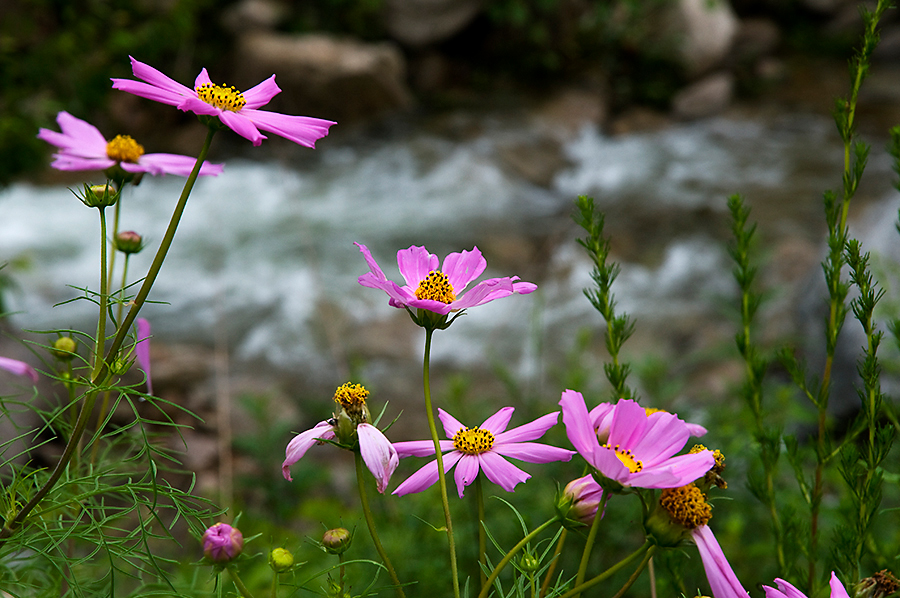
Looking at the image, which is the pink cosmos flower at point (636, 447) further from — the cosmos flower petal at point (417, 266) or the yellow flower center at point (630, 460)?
the cosmos flower petal at point (417, 266)

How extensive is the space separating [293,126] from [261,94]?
0.17 feet

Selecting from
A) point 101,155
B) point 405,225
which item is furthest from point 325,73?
point 101,155

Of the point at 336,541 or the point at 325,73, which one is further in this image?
the point at 325,73

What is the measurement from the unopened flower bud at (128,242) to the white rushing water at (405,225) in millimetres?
2092

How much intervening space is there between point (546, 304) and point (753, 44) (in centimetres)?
→ 418

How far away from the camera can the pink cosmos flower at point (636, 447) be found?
13.5 inches

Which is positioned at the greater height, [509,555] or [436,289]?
[436,289]

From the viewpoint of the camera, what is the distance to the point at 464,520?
1305mm

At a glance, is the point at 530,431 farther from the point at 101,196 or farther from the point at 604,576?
the point at 101,196

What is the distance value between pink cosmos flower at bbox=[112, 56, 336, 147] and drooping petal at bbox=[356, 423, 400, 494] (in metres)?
0.17

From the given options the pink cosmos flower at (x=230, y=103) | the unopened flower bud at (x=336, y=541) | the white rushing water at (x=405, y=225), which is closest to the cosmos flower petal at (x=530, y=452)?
the unopened flower bud at (x=336, y=541)

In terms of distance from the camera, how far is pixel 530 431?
17.6 inches

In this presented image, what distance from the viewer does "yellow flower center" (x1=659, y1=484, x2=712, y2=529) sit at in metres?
0.36

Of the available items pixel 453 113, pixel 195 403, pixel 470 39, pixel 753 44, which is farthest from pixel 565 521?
pixel 753 44
